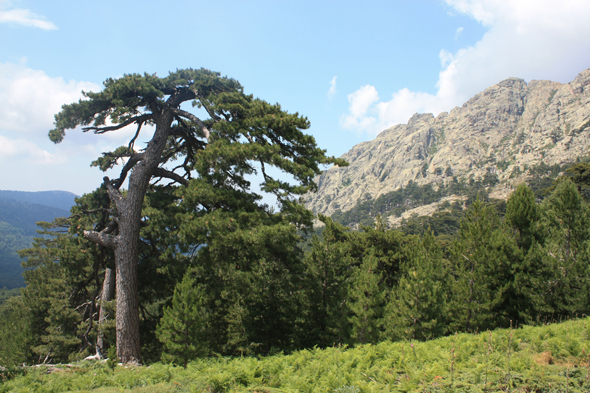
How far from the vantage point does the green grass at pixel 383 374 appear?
13.6ft

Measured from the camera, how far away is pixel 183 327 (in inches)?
345

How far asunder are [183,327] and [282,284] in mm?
3275

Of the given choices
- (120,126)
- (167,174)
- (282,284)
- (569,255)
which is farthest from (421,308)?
(120,126)

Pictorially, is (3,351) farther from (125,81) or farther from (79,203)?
(125,81)

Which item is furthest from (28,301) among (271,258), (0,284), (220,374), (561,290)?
(0,284)

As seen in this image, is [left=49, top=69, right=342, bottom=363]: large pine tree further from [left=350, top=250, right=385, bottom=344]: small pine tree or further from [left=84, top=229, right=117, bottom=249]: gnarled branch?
[left=350, top=250, right=385, bottom=344]: small pine tree

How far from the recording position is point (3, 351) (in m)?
22.7

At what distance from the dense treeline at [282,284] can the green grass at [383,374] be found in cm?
299

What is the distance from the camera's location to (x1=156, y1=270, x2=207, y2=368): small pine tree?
→ 28.8 ft

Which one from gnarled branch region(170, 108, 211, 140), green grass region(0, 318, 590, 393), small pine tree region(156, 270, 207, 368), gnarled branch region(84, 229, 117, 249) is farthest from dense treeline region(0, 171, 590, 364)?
Result: green grass region(0, 318, 590, 393)

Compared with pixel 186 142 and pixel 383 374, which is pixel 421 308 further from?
pixel 186 142

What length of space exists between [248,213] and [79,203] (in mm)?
8606

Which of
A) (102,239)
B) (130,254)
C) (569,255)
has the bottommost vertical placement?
(569,255)

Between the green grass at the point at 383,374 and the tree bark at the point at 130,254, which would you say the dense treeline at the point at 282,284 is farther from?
the green grass at the point at 383,374
